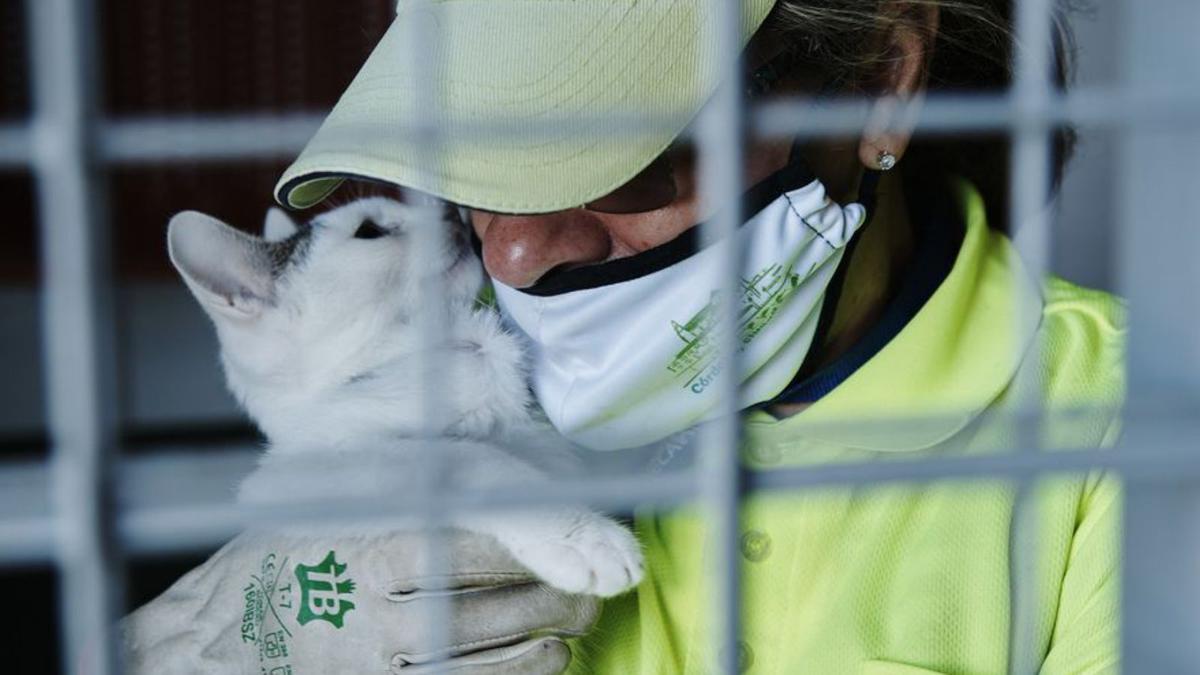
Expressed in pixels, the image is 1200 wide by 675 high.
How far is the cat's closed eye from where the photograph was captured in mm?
1407

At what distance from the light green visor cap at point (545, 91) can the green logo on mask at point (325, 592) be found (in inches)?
11.7

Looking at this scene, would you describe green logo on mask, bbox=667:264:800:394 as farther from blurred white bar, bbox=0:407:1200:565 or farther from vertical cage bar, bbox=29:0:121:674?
vertical cage bar, bbox=29:0:121:674

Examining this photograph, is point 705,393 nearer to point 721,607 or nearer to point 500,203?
point 500,203

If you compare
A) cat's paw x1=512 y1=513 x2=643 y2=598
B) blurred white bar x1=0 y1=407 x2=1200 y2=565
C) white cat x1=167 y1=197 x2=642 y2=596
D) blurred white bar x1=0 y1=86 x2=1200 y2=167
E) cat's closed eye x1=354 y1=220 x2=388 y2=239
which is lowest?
cat's paw x1=512 y1=513 x2=643 y2=598

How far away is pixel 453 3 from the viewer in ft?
2.84

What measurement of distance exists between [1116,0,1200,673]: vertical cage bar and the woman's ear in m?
0.50

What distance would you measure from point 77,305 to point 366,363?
87 centimetres

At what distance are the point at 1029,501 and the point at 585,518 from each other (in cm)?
46

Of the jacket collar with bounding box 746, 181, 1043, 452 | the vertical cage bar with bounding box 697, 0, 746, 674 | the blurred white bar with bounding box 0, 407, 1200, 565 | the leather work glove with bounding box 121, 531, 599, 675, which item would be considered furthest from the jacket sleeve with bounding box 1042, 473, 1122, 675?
the vertical cage bar with bounding box 697, 0, 746, 674

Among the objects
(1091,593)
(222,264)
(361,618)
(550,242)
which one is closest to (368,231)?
(222,264)

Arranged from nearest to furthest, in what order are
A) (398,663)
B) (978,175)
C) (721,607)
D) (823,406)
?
(721,607) → (398,663) → (823,406) → (978,175)

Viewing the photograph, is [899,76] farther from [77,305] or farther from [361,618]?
[77,305]

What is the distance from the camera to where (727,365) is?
18.1 inches

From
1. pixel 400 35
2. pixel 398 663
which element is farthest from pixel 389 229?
pixel 398 663
